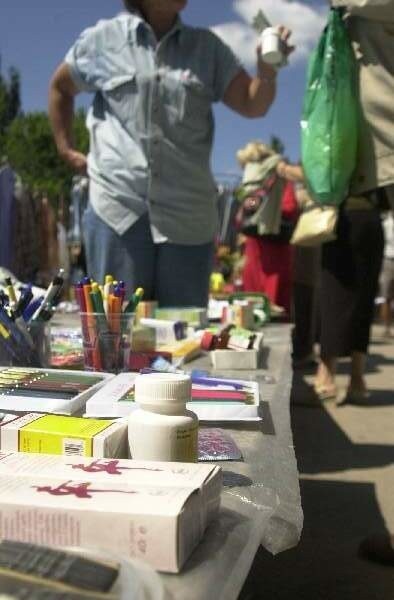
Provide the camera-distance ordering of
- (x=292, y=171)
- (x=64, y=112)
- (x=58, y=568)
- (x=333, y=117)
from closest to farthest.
Answer: (x=58, y=568) < (x=333, y=117) < (x=64, y=112) < (x=292, y=171)

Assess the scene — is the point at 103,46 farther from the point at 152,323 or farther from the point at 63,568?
the point at 63,568

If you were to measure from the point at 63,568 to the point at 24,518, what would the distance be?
102 mm

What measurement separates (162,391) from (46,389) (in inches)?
15.4

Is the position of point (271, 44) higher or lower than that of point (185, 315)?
higher

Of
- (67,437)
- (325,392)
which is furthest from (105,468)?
(325,392)

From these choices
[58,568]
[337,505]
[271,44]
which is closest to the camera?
[58,568]

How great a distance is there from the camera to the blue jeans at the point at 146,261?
2383mm

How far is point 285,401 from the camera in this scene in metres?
1.48

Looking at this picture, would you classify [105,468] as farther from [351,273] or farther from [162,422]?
[351,273]

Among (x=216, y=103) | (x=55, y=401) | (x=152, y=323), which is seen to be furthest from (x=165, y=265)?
(x=55, y=401)

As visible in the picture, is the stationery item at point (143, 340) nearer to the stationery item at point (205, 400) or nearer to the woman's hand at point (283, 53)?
the stationery item at point (205, 400)

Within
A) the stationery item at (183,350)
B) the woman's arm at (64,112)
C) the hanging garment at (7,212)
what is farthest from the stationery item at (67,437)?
the hanging garment at (7,212)

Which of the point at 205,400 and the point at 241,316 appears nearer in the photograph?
Answer: the point at 205,400

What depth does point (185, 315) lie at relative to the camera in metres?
2.40
